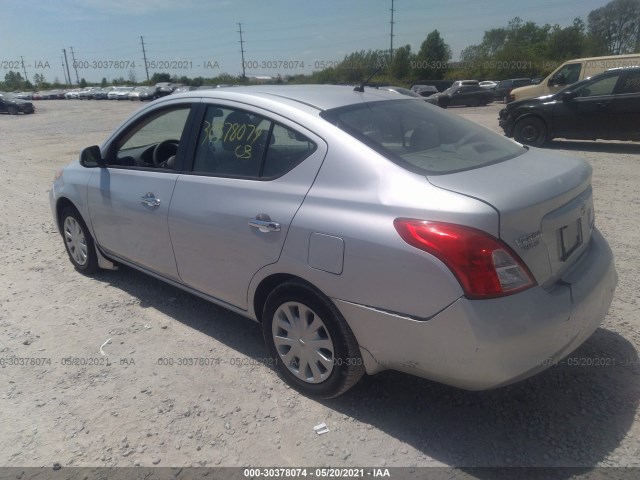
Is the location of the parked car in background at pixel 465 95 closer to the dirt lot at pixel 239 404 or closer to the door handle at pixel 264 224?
the dirt lot at pixel 239 404

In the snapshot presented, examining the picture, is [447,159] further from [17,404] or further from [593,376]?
[17,404]

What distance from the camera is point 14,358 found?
11.5 feet

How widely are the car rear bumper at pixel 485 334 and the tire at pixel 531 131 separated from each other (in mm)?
9873

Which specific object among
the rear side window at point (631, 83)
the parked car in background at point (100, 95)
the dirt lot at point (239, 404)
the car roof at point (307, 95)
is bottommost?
the parked car in background at point (100, 95)

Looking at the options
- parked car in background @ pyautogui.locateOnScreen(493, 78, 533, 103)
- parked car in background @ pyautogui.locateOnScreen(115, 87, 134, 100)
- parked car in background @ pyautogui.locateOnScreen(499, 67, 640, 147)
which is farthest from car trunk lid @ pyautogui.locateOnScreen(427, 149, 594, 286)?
parked car in background @ pyautogui.locateOnScreen(115, 87, 134, 100)

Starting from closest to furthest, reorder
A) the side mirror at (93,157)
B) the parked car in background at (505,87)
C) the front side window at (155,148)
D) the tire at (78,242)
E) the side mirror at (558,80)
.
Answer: the front side window at (155,148) → the side mirror at (93,157) → the tire at (78,242) → the side mirror at (558,80) → the parked car in background at (505,87)

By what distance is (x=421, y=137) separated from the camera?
3.00 metres

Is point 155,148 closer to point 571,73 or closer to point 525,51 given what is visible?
point 571,73

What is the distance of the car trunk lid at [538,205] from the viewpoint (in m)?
2.25

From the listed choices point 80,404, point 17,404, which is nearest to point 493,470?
point 80,404

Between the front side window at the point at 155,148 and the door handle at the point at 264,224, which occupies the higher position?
the front side window at the point at 155,148

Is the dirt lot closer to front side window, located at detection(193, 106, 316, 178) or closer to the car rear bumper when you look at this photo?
the car rear bumper

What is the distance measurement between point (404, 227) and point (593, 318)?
3.84 ft

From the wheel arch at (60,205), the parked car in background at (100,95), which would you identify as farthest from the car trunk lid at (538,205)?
the parked car in background at (100,95)
